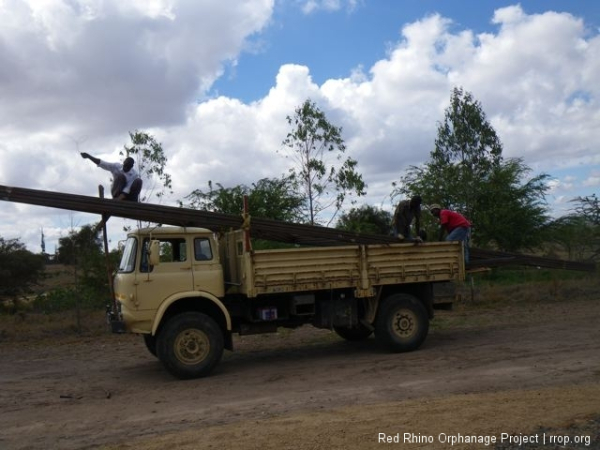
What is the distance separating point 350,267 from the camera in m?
10.3

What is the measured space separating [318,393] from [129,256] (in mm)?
3702

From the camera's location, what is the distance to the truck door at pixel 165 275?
9305 mm

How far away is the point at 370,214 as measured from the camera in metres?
28.4

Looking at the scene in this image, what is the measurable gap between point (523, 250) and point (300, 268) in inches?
599

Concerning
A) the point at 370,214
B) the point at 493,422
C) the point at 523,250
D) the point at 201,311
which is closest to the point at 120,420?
the point at 201,311

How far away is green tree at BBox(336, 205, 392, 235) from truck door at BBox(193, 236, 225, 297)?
7.28 m

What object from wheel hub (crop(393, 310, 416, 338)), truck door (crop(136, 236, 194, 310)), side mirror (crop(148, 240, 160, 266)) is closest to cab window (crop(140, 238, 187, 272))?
truck door (crop(136, 236, 194, 310))

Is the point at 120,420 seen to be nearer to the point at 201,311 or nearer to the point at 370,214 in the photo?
the point at 201,311

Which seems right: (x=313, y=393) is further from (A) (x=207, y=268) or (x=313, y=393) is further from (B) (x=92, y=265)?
(B) (x=92, y=265)

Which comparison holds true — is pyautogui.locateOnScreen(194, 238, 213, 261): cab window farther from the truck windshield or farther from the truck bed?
the truck windshield

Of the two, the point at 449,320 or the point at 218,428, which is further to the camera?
the point at 449,320

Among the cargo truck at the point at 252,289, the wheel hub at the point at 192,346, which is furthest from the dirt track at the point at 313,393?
the cargo truck at the point at 252,289

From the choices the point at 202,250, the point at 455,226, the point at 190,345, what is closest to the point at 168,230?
the point at 202,250

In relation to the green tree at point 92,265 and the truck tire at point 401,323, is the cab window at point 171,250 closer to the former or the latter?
the truck tire at point 401,323
